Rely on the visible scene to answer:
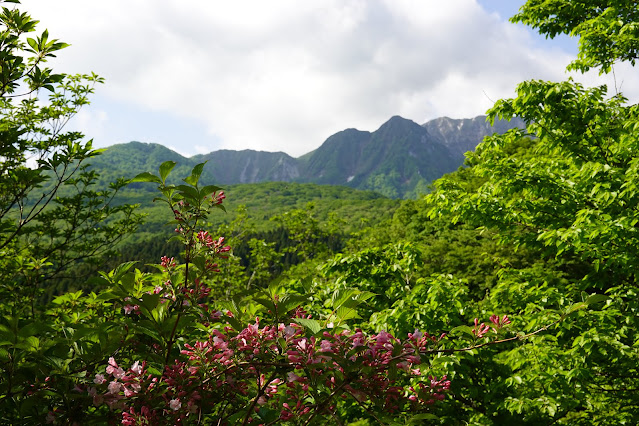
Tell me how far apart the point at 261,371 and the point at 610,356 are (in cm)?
587

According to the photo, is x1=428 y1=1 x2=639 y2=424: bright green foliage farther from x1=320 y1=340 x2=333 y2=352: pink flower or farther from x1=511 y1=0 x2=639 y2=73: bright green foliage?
x1=320 y1=340 x2=333 y2=352: pink flower

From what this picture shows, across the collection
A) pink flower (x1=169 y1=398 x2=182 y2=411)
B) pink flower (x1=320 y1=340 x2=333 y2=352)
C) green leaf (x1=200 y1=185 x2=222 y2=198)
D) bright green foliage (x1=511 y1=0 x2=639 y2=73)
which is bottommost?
pink flower (x1=169 y1=398 x2=182 y2=411)

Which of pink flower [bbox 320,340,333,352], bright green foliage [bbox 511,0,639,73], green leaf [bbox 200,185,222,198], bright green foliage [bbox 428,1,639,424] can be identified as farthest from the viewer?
bright green foliage [bbox 511,0,639,73]

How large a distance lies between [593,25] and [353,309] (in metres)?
8.29

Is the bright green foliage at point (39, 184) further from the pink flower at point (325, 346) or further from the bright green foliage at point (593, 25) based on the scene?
the bright green foliage at point (593, 25)

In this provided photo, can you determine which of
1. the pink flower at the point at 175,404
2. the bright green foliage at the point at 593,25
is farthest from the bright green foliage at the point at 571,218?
the pink flower at the point at 175,404

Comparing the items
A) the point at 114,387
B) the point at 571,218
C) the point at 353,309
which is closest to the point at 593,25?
the point at 571,218

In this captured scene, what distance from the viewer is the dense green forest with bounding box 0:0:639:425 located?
73.4 inches

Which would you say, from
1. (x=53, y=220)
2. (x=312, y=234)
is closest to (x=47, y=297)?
(x=312, y=234)

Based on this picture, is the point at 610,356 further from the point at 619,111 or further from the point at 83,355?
the point at 83,355

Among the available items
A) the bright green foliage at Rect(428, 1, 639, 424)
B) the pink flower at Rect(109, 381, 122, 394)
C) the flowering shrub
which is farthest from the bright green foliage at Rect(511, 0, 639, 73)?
the pink flower at Rect(109, 381, 122, 394)

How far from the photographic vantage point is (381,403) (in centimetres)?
183

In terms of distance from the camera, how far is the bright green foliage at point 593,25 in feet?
22.1

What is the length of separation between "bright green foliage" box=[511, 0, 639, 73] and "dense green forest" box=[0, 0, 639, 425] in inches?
1.5
